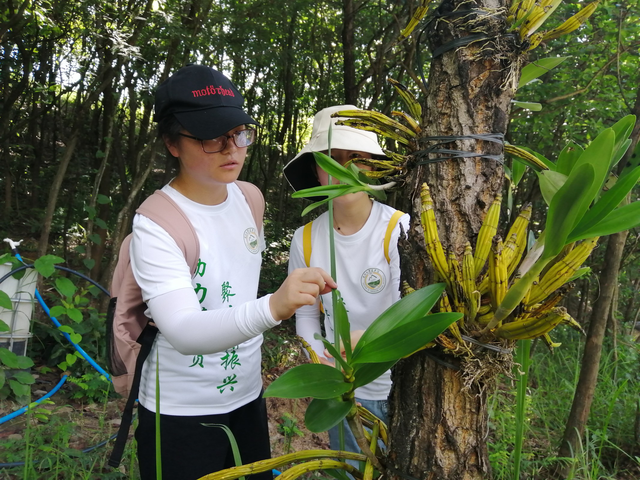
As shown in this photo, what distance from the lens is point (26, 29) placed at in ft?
15.8

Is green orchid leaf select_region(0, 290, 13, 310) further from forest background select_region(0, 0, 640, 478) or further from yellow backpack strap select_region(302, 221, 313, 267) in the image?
yellow backpack strap select_region(302, 221, 313, 267)

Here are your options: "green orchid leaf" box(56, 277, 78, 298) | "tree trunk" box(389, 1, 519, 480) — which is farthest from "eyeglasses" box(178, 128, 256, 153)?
"green orchid leaf" box(56, 277, 78, 298)

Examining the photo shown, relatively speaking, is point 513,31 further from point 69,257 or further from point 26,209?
point 26,209

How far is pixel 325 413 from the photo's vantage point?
0.62m

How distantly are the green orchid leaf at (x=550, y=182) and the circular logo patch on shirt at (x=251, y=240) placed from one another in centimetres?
93

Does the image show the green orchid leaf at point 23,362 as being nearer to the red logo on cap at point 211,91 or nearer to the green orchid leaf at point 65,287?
the green orchid leaf at point 65,287

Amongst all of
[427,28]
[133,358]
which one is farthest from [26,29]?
[427,28]

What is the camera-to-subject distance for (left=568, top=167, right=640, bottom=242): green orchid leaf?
548 mm

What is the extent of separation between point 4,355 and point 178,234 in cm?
182

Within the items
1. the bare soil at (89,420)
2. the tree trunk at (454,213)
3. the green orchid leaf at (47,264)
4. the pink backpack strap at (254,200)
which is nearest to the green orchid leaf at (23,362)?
the bare soil at (89,420)

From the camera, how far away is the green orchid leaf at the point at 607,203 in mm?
548

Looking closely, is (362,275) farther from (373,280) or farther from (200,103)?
(200,103)

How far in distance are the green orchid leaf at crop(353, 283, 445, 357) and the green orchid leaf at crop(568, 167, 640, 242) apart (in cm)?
19

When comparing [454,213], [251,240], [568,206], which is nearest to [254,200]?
[251,240]
